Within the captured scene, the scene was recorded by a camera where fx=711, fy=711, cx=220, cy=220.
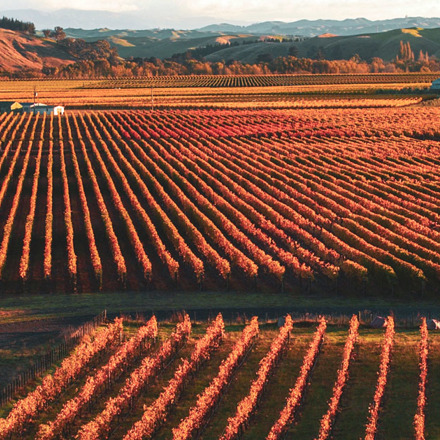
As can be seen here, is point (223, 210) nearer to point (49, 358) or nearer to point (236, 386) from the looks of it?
point (49, 358)

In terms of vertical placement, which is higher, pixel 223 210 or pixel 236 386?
pixel 223 210

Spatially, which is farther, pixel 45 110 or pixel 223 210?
pixel 45 110

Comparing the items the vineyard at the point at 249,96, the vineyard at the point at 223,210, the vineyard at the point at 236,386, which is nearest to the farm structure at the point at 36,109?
the vineyard at the point at 249,96

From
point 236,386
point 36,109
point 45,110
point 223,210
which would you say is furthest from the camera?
point 36,109

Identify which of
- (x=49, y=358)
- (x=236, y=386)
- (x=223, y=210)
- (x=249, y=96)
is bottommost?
(x=49, y=358)

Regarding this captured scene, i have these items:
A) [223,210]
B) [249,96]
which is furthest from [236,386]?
[249,96]

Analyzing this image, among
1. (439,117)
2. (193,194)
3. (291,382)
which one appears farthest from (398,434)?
(439,117)
